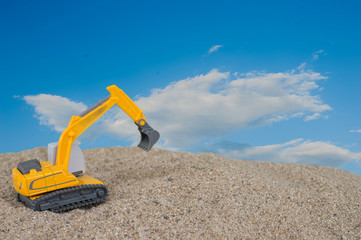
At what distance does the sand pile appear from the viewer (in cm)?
Result: 515

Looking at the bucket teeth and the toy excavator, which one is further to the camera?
Result: the bucket teeth

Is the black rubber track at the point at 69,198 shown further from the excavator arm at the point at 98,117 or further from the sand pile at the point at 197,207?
the excavator arm at the point at 98,117

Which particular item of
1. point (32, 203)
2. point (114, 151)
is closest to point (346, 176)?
point (114, 151)

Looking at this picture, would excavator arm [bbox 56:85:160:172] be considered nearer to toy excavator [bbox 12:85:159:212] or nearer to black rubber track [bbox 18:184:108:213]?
toy excavator [bbox 12:85:159:212]

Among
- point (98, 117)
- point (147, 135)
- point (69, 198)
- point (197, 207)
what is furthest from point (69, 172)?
point (197, 207)

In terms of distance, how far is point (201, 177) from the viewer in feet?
24.5

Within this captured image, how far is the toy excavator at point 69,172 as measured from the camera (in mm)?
5895

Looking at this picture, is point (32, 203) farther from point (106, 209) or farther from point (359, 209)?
point (359, 209)

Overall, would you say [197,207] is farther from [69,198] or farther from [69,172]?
[69,172]

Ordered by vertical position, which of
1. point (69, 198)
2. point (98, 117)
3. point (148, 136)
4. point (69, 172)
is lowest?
point (69, 198)

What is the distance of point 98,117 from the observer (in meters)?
6.61

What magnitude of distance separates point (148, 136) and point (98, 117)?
3.59 feet

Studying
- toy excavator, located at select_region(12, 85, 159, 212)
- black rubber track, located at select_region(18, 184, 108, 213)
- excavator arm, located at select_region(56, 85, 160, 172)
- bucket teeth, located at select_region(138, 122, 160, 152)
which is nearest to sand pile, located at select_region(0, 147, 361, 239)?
black rubber track, located at select_region(18, 184, 108, 213)

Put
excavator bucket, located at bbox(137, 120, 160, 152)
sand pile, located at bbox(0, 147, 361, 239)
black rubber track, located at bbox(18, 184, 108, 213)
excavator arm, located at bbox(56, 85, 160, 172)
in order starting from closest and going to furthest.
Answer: sand pile, located at bbox(0, 147, 361, 239), black rubber track, located at bbox(18, 184, 108, 213), excavator arm, located at bbox(56, 85, 160, 172), excavator bucket, located at bbox(137, 120, 160, 152)
